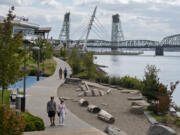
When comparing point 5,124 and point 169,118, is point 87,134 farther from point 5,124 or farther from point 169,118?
point 169,118

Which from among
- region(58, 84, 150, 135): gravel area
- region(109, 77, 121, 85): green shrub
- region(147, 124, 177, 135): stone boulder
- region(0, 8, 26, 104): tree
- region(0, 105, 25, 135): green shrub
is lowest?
region(58, 84, 150, 135): gravel area

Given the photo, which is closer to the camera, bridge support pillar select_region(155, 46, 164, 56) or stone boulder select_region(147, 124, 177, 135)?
stone boulder select_region(147, 124, 177, 135)

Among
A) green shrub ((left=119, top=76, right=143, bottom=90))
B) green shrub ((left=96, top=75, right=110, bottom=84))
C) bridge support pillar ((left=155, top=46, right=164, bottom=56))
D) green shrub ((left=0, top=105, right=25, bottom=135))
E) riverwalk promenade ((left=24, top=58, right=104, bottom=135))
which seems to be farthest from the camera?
bridge support pillar ((left=155, top=46, right=164, bottom=56))

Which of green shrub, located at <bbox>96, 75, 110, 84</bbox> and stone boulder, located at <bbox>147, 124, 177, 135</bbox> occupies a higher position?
stone boulder, located at <bbox>147, 124, 177, 135</bbox>

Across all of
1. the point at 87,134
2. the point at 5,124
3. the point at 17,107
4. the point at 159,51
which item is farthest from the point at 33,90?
the point at 159,51

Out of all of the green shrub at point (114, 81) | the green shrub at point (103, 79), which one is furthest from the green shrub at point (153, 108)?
the green shrub at point (103, 79)

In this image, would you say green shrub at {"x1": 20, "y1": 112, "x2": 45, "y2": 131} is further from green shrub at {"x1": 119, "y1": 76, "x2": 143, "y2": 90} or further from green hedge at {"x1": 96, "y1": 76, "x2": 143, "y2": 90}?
green shrub at {"x1": 119, "y1": 76, "x2": 143, "y2": 90}

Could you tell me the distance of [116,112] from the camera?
64.5 ft

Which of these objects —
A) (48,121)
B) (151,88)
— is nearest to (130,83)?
(151,88)

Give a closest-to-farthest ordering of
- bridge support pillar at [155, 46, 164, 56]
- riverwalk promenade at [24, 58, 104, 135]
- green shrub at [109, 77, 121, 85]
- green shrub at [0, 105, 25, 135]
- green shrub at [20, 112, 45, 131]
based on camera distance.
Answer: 1. green shrub at [0, 105, 25, 135]
2. riverwalk promenade at [24, 58, 104, 135]
3. green shrub at [20, 112, 45, 131]
4. green shrub at [109, 77, 121, 85]
5. bridge support pillar at [155, 46, 164, 56]

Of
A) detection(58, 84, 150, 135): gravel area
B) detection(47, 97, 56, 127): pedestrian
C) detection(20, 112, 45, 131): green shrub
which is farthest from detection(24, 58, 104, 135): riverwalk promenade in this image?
detection(58, 84, 150, 135): gravel area

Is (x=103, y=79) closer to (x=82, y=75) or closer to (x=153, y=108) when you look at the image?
(x=82, y=75)

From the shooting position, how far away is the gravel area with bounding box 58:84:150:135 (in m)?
15.8

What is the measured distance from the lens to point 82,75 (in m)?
40.2
